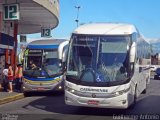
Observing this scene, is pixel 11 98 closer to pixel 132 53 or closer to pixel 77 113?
pixel 77 113

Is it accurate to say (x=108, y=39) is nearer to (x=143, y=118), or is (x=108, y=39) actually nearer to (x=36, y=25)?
(x=143, y=118)

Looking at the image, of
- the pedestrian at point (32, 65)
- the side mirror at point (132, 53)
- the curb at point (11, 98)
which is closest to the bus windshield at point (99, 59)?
the side mirror at point (132, 53)

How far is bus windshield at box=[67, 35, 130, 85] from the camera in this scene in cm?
1298

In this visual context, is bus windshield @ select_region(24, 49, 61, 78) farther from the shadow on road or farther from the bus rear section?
the shadow on road

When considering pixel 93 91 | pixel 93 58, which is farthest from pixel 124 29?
pixel 93 91

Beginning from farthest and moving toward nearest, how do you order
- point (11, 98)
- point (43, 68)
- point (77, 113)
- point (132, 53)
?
point (43, 68) < point (11, 98) < point (77, 113) < point (132, 53)

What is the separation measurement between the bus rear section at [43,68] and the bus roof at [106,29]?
19.4 feet

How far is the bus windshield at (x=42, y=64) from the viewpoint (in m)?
20.2

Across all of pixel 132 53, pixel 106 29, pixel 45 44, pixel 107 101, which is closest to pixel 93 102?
pixel 107 101

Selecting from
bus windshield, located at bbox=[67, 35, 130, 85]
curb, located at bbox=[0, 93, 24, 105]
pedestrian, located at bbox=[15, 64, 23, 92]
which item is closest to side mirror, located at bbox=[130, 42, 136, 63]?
bus windshield, located at bbox=[67, 35, 130, 85]

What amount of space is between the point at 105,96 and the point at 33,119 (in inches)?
94.5

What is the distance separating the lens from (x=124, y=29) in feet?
44.9

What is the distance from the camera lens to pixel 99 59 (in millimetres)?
13164

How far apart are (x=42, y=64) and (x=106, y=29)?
7.31 meters
